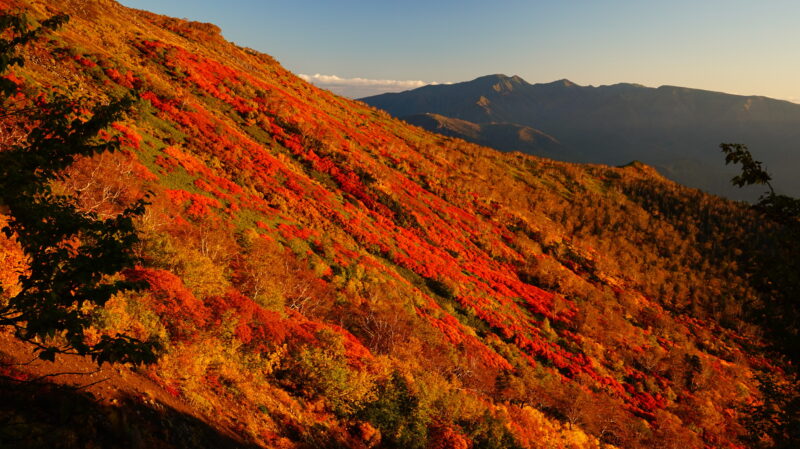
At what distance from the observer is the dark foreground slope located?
10.8m

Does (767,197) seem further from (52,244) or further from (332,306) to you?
(332,306)

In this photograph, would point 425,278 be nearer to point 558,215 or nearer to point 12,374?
point 12,374

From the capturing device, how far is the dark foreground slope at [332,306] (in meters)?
10.8

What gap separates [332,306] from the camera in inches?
917

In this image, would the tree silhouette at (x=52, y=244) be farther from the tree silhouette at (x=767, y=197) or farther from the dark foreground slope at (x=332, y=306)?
the tree silhouette at (x=767, y=197)

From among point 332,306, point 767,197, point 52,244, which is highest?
point 767,197

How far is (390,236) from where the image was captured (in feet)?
128

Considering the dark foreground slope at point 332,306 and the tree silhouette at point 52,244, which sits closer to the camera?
the tree silhouette at point 52,244

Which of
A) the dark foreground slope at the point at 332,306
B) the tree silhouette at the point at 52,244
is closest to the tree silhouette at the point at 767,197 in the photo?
the dark foreground slope at the point at 332,306

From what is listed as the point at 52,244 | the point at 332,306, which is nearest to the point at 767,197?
the point at 52,244

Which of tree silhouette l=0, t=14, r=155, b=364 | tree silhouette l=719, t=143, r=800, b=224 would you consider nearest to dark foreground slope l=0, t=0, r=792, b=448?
tree silhouette l=0, t=14, r=155, b=364

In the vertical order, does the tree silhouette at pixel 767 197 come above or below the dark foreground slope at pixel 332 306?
above

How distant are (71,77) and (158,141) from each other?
7.44 metres

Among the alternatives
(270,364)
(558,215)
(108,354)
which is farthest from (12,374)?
(558,215)
